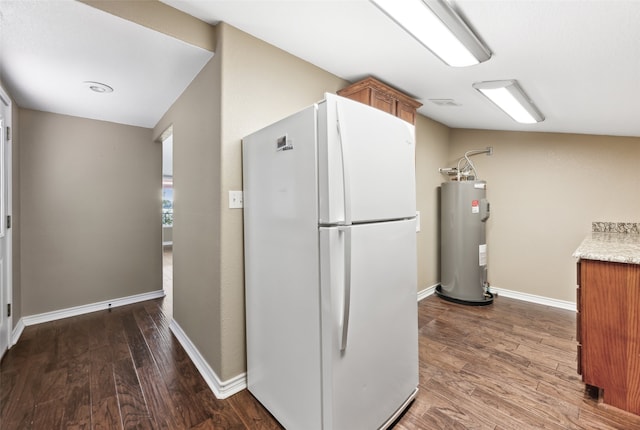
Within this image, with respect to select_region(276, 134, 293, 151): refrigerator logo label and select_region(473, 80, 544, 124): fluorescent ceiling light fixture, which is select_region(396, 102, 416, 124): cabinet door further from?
select_region(276, 134, 293, 151): refrigerator logo label

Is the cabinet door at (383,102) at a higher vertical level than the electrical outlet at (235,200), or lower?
higher

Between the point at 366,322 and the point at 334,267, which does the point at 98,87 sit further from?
the point at 366,322

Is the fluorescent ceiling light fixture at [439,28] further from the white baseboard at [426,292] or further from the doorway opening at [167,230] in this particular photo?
the white baseboard at [426,292]

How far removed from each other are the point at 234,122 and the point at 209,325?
56.3 inches

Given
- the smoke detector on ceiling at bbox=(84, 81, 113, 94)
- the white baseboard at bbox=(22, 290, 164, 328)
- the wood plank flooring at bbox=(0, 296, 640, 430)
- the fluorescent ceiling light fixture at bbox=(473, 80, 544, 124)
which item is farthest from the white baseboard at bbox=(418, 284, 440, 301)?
the smoke detector on ceiling at bbox=(84, 81, 113, 94)

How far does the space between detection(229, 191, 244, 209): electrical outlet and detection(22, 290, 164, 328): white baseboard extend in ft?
8.59

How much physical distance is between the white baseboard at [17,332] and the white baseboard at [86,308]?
0.20 feet

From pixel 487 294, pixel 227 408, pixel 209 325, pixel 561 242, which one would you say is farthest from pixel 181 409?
pixel 561 242

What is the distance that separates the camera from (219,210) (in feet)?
5.97

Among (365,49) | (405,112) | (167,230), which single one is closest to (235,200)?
(365,49)

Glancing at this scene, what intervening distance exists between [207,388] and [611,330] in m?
2.55

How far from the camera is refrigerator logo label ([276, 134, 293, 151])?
143cm

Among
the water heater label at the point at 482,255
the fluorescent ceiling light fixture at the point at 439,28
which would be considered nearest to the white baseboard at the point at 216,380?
the fluorescent ceiling light fixture at the point at 439,28

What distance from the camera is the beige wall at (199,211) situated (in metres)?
1.88
